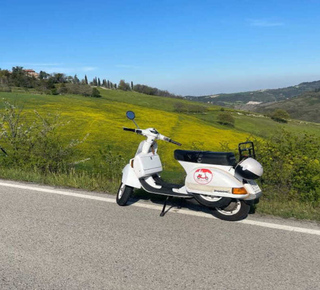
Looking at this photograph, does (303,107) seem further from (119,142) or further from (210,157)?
(210,157)

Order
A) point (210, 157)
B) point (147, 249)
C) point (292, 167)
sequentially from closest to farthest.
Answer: point (147, 249) < point (210, 157) < point (292, 167)

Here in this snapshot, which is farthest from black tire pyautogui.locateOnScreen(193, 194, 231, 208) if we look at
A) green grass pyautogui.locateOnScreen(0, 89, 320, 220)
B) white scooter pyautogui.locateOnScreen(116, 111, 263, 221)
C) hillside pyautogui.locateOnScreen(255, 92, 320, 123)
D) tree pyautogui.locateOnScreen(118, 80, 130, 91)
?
hillside pyautogui.locateOnScreen(255, 92, 320, 123)

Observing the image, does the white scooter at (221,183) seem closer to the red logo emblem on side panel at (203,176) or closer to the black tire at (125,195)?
the red logo emblem on side panel at (203,176)

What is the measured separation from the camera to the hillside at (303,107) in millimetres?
146250

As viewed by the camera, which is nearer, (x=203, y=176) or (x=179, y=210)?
(x=203, y=176)

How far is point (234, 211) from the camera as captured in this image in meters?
3.91

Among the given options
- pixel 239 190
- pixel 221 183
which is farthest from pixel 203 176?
pixel 239 190

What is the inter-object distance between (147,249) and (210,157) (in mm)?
1373

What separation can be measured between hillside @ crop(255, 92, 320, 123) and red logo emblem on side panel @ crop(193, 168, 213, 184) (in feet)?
480

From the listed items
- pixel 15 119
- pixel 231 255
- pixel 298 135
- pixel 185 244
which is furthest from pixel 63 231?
pixel 15 119

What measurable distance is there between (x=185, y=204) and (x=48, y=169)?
389 centimetres

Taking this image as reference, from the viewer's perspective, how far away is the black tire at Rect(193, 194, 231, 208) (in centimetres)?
376

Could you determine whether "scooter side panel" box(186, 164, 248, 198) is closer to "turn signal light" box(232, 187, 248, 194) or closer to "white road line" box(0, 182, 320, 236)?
"turn signal light" box(232, 187, 248, 194)

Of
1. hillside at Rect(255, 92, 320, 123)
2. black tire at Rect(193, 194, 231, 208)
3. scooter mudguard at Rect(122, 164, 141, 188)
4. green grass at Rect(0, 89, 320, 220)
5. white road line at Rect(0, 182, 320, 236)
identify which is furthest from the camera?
hillside at Rect(255, 92, 320, 123)
